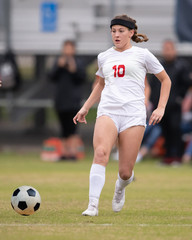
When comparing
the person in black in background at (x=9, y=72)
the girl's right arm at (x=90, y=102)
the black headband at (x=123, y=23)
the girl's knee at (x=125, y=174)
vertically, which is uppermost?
the black headband at (x=123, y=23)

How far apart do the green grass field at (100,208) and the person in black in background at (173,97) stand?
58 cm

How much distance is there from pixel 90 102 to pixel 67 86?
7780 mm

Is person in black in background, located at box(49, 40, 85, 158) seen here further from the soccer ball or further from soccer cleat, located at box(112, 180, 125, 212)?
the soccer ball

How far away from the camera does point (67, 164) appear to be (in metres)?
16.1

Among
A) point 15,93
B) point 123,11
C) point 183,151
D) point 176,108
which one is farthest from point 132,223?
point 15,93

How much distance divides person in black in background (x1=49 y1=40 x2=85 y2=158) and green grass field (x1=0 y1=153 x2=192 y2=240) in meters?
0.95

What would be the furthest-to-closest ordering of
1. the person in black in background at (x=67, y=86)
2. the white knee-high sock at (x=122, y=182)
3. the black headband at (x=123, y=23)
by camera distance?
the person in black in background at (x=67, y=86)
the white knee-high sock at (x=122, y=182)
the black headband at (x=123, y=23)

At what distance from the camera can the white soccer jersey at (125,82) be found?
27.6ft

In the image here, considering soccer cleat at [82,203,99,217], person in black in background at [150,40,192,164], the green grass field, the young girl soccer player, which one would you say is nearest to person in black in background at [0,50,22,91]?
the green grass field

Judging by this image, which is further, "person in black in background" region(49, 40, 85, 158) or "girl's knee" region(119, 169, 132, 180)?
"person in black in background" region(49, 40, 85, 158)

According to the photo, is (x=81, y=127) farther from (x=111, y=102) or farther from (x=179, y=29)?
(x=111, y=102)

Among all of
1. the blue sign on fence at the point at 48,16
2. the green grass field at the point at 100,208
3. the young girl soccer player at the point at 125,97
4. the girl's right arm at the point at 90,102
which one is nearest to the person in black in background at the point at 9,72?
the blue sign on fence at the point at 48,16

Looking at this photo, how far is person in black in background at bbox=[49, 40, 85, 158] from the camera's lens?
52.8ft

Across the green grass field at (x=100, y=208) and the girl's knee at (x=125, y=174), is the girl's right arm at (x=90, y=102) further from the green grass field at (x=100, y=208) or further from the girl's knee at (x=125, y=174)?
the green grass field at (x=100, y=208)
